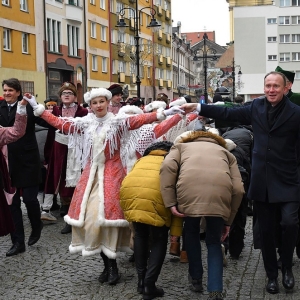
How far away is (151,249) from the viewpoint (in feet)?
18.1

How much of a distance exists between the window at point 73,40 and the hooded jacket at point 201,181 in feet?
118

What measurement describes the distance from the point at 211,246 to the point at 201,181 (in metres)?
0.62

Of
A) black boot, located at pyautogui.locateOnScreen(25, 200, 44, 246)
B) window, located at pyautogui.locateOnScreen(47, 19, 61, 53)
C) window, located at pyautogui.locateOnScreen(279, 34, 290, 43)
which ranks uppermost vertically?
window, located at pyautogui.locateOnScreen(279, 34, 290, 43)

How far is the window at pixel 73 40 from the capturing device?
4062cm

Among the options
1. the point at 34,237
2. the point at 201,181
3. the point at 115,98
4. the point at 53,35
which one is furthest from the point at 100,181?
the point at 53,35

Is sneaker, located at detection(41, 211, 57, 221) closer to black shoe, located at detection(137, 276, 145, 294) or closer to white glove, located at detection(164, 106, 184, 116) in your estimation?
black shoe, located at detection(137, 276, 145, 294)

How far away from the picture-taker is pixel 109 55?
48.4m

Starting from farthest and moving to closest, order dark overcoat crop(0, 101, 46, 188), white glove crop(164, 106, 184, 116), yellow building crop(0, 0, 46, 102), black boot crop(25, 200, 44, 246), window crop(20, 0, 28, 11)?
window crop(20, 0, 28, 11) → yellow building crop(0, 0, 46, 102) → black boot crop(25, 200, 44, 246) → dark overcoat crop(0, 101, 46, 188) → white glove crop(164, 106, 184, 116)

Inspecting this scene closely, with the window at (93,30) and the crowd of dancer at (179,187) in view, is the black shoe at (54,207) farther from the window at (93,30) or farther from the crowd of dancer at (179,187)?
the window at (93,30)

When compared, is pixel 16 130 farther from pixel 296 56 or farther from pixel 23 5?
pixel 296 56

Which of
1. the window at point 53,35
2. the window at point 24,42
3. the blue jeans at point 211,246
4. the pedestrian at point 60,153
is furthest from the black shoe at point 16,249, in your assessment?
the window at point 53,35

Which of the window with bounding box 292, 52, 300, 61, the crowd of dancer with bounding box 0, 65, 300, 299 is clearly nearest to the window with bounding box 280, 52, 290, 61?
the window with bounding box 292, 52, 300, 61

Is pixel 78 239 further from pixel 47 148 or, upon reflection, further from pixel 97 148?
pixel 47 148

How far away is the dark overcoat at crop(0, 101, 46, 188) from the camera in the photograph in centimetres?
761
